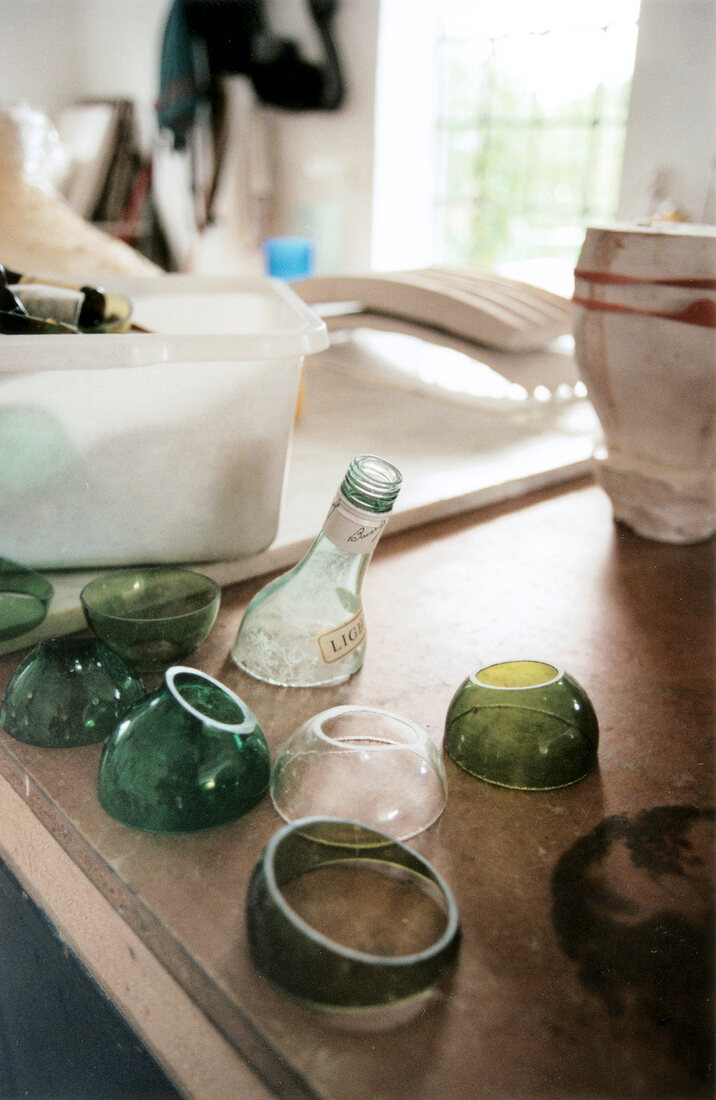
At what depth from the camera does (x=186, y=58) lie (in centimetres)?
317

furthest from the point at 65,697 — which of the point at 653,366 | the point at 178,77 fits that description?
the point at 178,77

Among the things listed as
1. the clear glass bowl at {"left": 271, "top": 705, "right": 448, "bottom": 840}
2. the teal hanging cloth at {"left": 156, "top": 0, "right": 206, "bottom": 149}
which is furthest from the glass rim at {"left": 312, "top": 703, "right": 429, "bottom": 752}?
the teal hanging cloth at {"left": 156, "top": 0, "right": 206, "bottom": 149}

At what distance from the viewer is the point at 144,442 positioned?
1.60ft

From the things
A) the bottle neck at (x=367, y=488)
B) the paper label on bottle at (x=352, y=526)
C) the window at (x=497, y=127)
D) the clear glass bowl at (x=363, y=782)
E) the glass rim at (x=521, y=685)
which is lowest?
the clear glass bowl at (x=363, y=782)

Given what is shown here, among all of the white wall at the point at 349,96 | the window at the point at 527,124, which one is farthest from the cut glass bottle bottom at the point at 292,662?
the white wall at the point at 349,96

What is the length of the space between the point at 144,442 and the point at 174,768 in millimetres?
223

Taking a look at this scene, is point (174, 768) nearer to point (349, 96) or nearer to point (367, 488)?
point (367, 488)

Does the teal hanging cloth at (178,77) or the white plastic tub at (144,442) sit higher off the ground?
the teal hanging cloth at (178,77)

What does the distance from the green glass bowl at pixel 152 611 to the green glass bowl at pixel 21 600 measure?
3cm

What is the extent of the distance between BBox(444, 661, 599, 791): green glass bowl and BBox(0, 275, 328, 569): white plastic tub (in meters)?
0.22

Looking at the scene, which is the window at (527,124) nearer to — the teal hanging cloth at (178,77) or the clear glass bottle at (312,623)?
the teal hanging cloth at (178,77)

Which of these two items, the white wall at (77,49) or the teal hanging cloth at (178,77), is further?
the white wall at (77,49)

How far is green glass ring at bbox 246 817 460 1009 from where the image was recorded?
0.26 metres

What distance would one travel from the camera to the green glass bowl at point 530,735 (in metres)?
0.37
